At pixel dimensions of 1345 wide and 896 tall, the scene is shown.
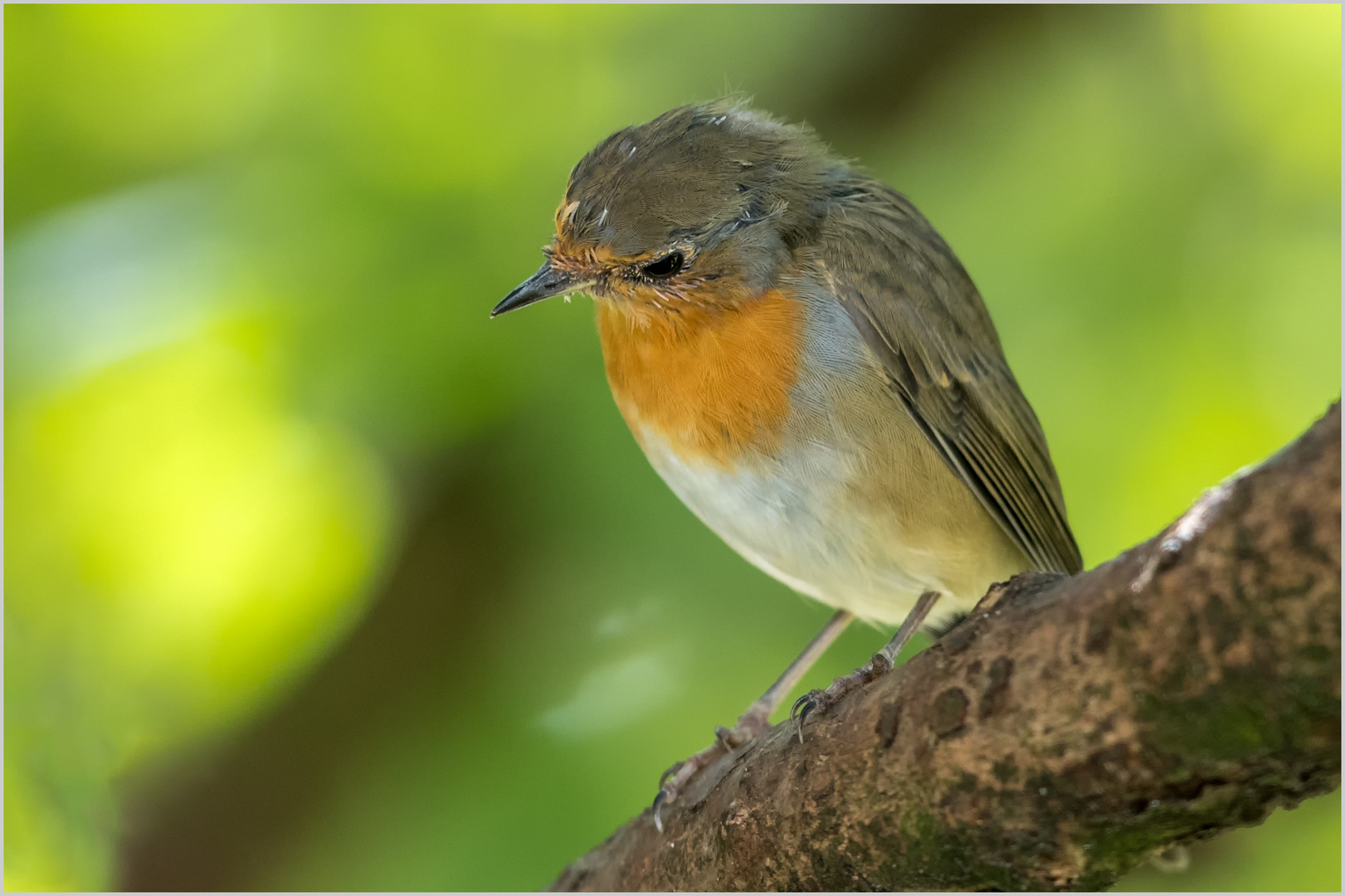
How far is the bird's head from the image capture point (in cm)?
266

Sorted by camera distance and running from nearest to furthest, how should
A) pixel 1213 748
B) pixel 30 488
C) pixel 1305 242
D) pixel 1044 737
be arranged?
pixel 1213 748 → pixel 1044 737 → pixel 30 488 → pixel 1305 242

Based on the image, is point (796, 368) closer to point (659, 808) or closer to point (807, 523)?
point (807, 523)

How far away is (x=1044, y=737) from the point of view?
158 centimetres

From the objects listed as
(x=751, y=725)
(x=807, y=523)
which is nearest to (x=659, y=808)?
(x=751, y=725)

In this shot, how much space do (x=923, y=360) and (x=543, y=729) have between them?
5.67 feet

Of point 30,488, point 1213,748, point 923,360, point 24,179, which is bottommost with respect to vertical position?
point 1213,748

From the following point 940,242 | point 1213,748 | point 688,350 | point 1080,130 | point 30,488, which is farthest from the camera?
point 1080,130

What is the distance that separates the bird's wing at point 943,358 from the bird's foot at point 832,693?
0.62 metres

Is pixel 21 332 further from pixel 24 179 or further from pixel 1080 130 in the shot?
pixel 1080 130

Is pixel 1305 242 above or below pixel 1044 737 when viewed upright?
above

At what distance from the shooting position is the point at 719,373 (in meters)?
2.61

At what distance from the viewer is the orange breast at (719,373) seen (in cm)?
256

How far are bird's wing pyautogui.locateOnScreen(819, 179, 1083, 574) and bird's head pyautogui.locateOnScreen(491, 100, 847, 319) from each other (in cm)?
15

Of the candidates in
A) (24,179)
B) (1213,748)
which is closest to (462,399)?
(24,179)
